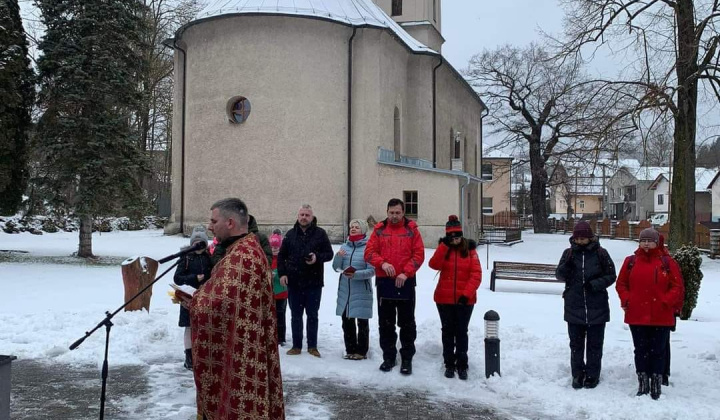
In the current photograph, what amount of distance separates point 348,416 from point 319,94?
21210 millimetres

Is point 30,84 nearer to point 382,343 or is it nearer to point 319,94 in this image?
point 319,94

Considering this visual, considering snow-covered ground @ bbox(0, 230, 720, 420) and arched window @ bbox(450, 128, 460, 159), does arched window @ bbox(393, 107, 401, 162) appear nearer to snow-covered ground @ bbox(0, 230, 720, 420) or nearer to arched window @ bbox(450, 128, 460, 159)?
arched window @ bbox(450, 128, 460, 159)

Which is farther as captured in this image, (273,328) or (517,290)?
(517,290)

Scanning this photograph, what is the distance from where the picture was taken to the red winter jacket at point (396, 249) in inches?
290

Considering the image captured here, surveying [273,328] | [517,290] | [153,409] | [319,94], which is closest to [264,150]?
[319,94]

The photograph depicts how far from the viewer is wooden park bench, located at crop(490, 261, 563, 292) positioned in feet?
48.7

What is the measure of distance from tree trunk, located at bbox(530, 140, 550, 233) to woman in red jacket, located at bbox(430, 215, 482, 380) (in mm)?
39310

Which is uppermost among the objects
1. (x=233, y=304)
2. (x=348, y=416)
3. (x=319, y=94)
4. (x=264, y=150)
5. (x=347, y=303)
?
(x=319, y=94)

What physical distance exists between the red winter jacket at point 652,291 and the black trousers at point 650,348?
0.10 metres

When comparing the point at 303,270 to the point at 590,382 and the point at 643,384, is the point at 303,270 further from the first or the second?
the point at 643,384

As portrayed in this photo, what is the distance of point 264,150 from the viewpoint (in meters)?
25.3

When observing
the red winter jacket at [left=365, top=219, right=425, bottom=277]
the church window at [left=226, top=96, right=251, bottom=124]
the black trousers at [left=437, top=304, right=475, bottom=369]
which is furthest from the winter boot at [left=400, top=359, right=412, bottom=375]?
the church window at [left=226, top=96, right=251, bottom=124]

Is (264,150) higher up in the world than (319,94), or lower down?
lower down

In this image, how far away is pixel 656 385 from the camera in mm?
6434
